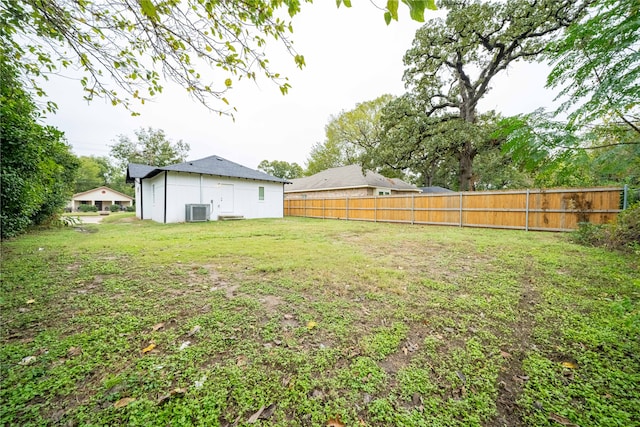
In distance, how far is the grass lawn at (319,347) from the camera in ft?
4.27

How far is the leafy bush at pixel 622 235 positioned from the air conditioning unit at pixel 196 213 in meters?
14.5

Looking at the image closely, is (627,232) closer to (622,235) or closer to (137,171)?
(622,235)

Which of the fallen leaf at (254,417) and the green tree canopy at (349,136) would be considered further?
the green tree canopy at (349,136)

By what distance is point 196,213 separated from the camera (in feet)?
39.9

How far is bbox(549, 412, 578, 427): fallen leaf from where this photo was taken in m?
1.23

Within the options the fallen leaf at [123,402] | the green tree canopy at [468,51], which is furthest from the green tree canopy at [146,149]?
the fallen leaf at [123,402]

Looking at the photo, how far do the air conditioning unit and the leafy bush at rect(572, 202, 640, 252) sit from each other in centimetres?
1448

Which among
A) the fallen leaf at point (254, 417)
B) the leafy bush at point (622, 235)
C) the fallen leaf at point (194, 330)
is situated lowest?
the fallen leaf at point (254, 417)

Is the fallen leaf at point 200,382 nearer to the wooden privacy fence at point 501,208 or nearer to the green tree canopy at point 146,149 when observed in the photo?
the wooden privacy fence at point 501,208

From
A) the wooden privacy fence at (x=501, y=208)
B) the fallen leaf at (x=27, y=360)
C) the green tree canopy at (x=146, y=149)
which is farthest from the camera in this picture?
→ the green tree canopy at (x=146, y=149)

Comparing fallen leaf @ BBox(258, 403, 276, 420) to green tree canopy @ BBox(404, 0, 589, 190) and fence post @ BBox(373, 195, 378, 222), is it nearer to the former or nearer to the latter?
fence post @ BBox(373, 195, 378, 222)

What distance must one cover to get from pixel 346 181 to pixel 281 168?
24.2 m

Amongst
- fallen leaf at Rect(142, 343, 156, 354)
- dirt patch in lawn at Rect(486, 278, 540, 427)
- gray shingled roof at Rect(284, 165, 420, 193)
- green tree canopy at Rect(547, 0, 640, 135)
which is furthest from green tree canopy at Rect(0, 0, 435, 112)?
gray shingled roof at Rect(284, 165, 420, 193)

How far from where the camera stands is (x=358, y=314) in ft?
7.84
